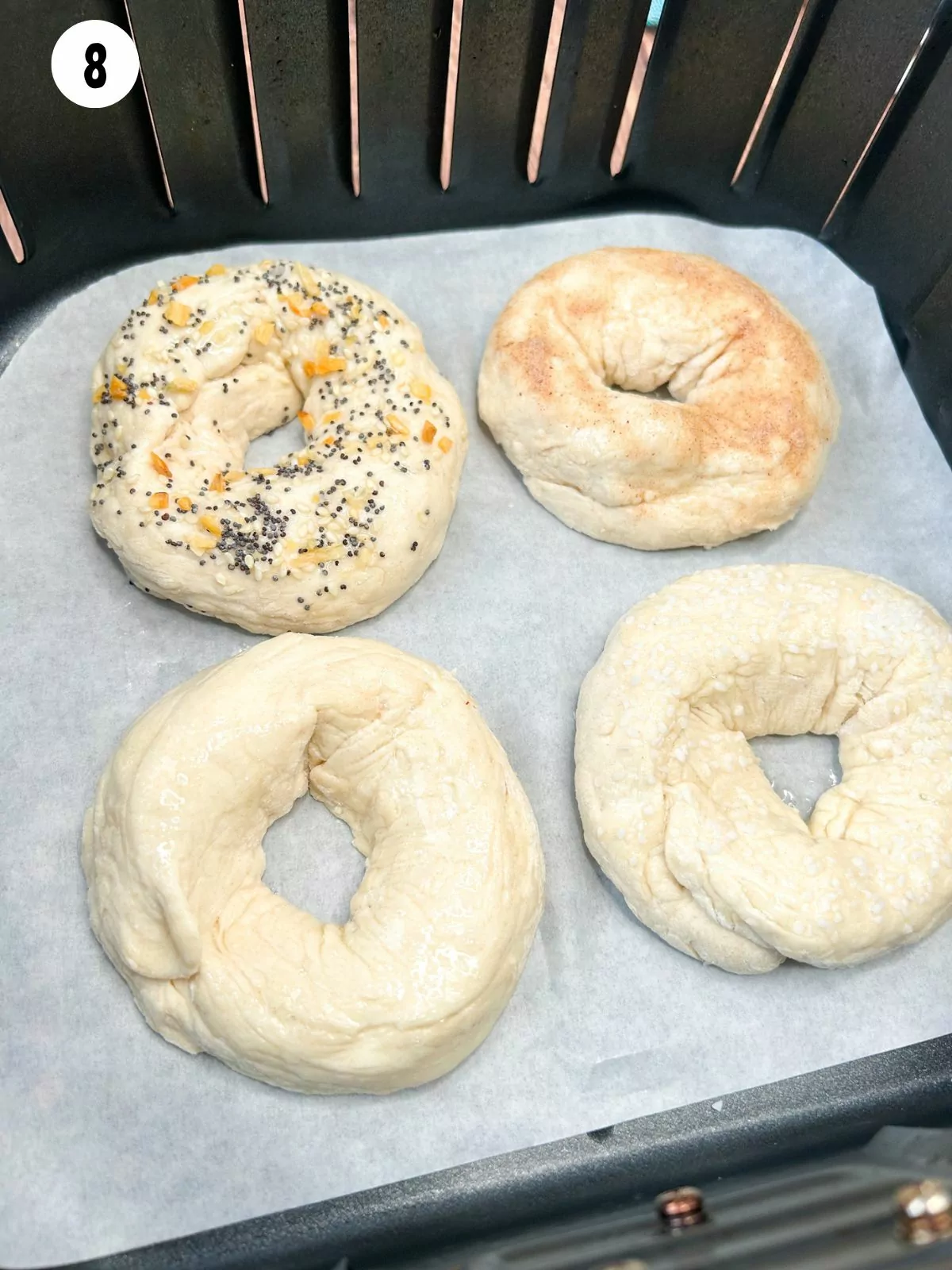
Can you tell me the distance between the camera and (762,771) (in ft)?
6.90

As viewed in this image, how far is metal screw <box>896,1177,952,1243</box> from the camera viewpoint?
135 centimetres

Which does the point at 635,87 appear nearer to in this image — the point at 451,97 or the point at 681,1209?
the point at 451,97

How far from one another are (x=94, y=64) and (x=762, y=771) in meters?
1.94

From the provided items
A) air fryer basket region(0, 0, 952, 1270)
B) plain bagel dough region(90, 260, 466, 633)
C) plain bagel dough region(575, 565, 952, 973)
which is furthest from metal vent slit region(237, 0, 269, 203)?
plain bagel dough region(575, 565, 952, 973)

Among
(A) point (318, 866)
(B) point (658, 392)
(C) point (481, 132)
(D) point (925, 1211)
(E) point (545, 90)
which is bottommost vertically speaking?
(A) point (318, 866)

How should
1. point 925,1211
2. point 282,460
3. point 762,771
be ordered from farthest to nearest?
1. point 282,460
2. point 762,771
3. point 925,1211

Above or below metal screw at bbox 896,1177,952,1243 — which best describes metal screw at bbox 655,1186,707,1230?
below

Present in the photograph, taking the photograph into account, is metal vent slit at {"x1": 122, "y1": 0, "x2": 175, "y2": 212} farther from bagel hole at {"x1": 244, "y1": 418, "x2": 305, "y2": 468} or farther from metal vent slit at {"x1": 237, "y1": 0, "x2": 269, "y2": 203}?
bagel hole at {"x1": 244, "y1": 418, "x2": 305, "y2": 468}

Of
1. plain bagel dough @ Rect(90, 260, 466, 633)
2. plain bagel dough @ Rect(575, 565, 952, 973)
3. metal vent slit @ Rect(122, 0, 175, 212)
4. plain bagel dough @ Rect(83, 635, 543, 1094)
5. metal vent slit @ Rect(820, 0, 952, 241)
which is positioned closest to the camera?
plain bagel dough @ Rect(83, 635, 543, 1094)

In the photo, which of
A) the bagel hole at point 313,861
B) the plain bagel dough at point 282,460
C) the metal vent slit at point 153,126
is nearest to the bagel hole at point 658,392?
the plain bagel dough at point 282,460

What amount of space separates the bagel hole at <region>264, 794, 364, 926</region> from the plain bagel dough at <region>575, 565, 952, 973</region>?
0.45 meters

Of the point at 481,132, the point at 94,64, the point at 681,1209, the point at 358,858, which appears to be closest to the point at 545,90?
the point at 481,132

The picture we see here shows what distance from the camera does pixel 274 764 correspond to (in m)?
1.85

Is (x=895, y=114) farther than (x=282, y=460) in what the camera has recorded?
Yes
